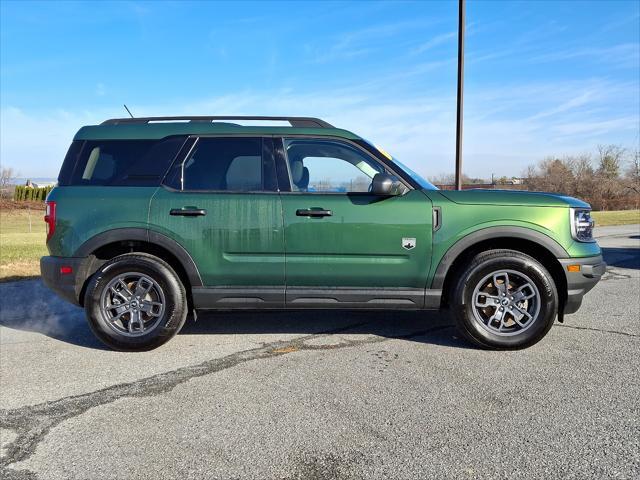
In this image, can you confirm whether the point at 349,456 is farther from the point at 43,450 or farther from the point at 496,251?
the point at 496,251

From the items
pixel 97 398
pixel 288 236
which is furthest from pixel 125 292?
pixel 288 236

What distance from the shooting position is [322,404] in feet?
9.82

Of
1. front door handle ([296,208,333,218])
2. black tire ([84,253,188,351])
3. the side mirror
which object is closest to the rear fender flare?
black tire ([84,253,188,351])

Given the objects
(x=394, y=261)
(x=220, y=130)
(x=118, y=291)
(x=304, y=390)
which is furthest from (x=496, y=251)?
(x=118, y=291)

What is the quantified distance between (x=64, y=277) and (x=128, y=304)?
2.02 feet

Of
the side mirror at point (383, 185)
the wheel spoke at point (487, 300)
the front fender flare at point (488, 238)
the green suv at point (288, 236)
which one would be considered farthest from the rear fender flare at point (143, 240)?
the wheel spoke at point (487, 300)

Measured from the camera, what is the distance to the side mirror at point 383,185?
3850 millimetres

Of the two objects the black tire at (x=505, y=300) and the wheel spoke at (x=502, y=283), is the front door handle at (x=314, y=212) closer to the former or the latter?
the black tire at (x=505, y=300)

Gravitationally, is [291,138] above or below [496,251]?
above

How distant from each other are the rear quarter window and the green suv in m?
0.01

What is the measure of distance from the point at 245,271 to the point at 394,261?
1.30m

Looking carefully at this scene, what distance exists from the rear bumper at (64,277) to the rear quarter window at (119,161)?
2.30 feet

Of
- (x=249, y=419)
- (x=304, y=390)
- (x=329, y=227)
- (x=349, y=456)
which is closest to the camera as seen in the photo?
(x=349, y=456)

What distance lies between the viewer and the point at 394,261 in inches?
157
